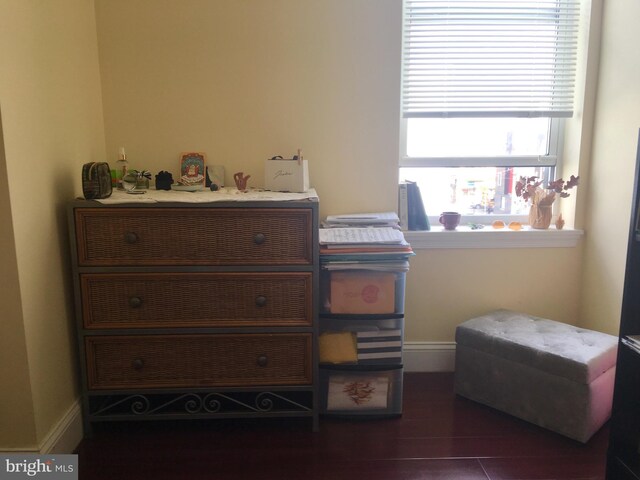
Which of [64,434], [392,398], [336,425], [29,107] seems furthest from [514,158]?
[64,434]

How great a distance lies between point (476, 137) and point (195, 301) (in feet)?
5.21

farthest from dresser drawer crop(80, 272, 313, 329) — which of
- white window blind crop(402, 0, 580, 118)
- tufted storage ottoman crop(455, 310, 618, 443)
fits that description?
white window blind crop(402, 0, 580, 118)

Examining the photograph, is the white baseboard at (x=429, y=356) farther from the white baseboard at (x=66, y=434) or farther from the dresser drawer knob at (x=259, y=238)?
the white baseboard at (x=66, y=434)

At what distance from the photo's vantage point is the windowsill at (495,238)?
2439mm

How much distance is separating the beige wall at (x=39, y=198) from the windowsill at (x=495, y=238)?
1488 mm

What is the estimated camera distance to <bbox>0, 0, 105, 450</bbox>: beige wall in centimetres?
157

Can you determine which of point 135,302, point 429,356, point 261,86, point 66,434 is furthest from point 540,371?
point 66,434

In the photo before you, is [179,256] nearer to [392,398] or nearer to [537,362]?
[392,398]

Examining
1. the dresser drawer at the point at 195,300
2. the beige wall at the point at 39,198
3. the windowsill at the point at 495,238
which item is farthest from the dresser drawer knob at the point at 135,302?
the windowsill at the point at 495,238

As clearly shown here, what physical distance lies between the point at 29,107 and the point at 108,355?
911 mm

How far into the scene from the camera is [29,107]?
64.7 inches

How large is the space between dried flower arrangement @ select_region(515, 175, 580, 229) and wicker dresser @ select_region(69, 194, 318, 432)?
1.23 metres

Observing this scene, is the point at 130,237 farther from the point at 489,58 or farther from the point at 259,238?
the point at 489,58

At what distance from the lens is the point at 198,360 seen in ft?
6.36
